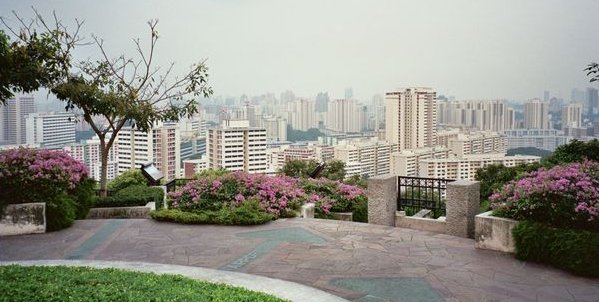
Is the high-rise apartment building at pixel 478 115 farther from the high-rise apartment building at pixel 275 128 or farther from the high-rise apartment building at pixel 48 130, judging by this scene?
the high-rise apartment building at pixel 48 130

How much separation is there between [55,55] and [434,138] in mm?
80622

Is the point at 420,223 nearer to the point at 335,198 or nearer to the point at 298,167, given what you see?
the point at 335,198

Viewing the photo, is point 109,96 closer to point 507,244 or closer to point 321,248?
point 321,248

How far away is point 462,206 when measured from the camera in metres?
8.46

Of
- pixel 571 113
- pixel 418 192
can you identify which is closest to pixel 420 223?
pixel 418 192

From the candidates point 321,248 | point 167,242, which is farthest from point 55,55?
point 321,248

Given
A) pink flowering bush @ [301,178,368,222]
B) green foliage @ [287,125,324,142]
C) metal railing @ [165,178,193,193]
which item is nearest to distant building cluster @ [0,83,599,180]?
green foliage @ [287,125,324,142]

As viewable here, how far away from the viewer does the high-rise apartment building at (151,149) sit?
4472 cm

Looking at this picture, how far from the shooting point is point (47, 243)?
26.8 ft

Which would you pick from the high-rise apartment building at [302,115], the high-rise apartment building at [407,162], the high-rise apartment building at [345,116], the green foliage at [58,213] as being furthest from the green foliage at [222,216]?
the high-rise apartment building at [345,116]

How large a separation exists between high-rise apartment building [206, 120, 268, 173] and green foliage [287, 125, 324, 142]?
2750 inches

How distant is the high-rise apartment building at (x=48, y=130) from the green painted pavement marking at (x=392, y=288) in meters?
28.3

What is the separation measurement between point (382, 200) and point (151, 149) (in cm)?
4123

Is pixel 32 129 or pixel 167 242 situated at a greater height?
pixel 32 129
